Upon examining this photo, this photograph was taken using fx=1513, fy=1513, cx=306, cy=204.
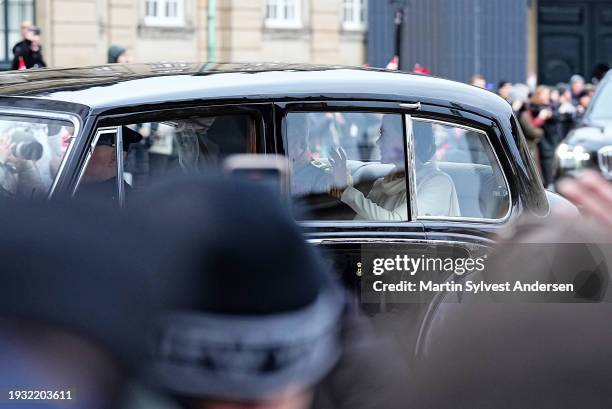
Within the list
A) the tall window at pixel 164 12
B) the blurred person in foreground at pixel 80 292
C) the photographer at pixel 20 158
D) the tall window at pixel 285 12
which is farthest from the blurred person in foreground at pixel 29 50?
the tall window at pixel 285 12

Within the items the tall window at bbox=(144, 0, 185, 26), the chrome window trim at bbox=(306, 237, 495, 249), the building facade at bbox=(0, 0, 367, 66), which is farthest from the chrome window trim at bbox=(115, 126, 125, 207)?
the tall window at bbox=(144, 0, 185, 26)

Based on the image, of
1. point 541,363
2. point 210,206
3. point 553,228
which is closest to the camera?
point 210,206

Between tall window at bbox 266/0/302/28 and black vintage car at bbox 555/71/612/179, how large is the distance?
19.4m

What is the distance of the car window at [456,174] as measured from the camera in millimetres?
5082

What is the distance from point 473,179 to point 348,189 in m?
0.51

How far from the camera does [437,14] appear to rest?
→ 104ft

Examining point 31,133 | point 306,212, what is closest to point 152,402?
point 31,133

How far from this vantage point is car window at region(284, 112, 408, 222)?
4.86 meters

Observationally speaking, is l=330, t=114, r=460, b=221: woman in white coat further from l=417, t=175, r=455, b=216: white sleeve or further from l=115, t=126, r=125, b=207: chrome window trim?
l=115, t=126, r=125, b=207: chrome window trim

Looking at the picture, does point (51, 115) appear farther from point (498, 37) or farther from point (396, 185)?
point (498, 37)

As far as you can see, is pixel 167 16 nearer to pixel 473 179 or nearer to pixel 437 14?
pixel 437 14

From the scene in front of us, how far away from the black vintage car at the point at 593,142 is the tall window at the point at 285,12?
19357 millimetres

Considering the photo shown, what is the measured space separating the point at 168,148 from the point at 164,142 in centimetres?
10

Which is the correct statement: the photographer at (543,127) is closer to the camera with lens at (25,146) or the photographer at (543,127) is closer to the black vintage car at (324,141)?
the black vintage car at (324,141)
